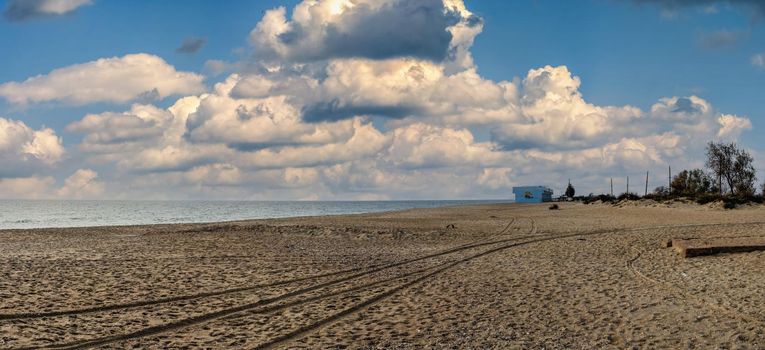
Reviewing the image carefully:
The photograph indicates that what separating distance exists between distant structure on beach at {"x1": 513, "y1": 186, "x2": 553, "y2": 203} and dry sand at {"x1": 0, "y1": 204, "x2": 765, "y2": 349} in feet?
421

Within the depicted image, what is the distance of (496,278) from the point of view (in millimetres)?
16578

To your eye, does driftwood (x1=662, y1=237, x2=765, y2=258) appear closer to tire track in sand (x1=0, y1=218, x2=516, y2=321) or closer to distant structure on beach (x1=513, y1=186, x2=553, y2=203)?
tire track in sand (x1=0, y1=218, x2=516, y2=321)

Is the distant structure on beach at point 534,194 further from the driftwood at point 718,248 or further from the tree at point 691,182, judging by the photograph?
the driftwood at point 718,248

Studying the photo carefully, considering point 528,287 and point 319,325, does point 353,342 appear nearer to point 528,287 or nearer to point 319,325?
point 319,325

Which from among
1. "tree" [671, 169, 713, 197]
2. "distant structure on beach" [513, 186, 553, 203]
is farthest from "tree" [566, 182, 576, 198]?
"tree" [671, 169, 713, 197]

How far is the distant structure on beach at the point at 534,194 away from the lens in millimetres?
148925

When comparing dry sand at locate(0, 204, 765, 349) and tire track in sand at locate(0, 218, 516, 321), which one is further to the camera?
tire track in sand at locate(0, 218, 516, 321)

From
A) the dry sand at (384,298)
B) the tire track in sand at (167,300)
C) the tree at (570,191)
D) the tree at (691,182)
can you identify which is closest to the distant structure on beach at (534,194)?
the tree at (570,191)

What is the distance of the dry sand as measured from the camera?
10.4 m

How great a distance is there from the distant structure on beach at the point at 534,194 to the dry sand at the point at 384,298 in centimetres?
12826

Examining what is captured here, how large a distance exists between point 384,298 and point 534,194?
144855mm

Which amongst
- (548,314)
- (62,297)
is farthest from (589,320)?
(62,297)

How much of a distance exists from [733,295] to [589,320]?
13.3ft

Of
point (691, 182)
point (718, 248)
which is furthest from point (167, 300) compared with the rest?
point (691, 182)
